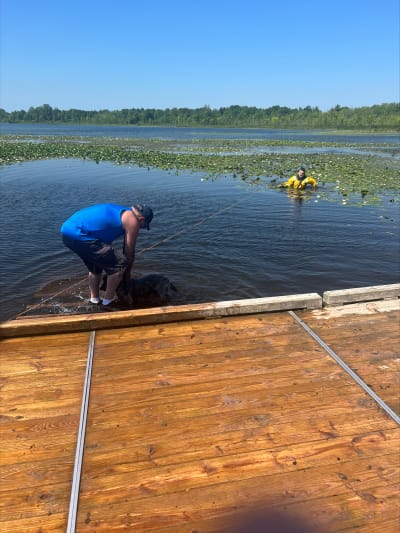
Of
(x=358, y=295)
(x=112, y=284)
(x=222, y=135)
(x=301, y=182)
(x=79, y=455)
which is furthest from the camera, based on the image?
(x=222, y=135)

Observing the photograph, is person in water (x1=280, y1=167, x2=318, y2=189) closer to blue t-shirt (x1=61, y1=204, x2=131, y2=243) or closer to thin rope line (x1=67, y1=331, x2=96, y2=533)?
blue t-shirt (x1=61, y1=204, x2=131, y2=243)

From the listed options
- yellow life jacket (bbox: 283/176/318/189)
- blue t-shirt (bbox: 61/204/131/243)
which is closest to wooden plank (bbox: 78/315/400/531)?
blue t-shirt (bbox: 61/204/131/243)

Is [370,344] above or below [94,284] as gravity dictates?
Result: below

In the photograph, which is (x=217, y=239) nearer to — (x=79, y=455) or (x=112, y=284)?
(x=112, y=284)

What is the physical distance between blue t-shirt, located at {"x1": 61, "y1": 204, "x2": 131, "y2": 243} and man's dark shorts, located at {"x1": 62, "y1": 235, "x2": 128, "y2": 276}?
0.09 metres

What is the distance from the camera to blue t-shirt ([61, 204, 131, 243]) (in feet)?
17.5

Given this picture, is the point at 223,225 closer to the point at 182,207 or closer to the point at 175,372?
the point at 182,207

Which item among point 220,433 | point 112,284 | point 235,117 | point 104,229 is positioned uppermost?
point 235,117

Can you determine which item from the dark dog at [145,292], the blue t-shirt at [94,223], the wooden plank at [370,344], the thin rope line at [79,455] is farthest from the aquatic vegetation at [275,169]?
the thin rope line at [79,455]

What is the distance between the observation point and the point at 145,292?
277 inches

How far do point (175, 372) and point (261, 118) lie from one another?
136457 millimetres

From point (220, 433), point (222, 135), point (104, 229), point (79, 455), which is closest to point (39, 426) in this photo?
point (79, 455)

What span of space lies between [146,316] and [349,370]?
7.43 feet

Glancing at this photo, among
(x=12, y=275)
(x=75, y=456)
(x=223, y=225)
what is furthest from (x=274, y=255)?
A: (x=75, y=456)
